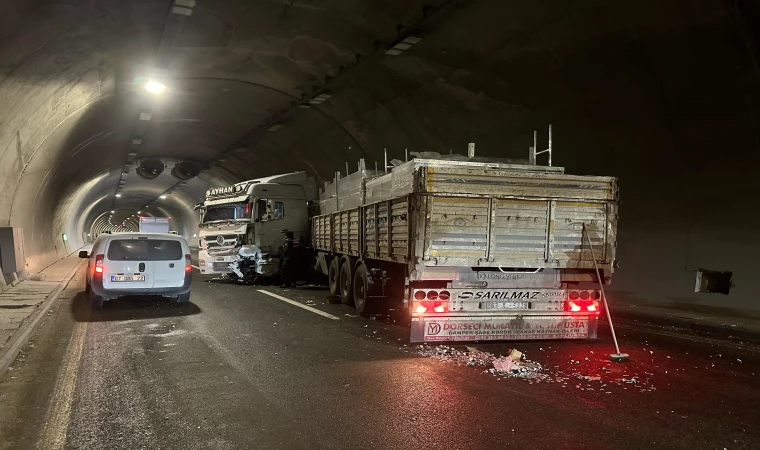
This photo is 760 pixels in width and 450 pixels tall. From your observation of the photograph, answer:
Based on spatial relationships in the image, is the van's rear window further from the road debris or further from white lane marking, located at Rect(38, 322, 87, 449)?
the road debris

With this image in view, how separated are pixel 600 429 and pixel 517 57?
7657 mm

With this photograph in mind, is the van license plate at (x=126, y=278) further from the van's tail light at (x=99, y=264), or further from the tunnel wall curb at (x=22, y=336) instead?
the tunnel wall curb at (x=22, y=336)

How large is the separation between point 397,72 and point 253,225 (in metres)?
6.51

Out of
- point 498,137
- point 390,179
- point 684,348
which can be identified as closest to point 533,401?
point 684,348

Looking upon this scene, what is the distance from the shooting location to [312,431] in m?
4.55

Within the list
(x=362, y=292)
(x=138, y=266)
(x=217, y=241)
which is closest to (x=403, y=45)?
(x=362, y=292)

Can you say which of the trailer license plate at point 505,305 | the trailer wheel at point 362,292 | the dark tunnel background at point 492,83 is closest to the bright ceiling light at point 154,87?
the dark tunnel background at point 492,83

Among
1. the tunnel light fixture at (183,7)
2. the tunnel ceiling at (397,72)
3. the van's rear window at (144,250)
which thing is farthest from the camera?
the van's rear window at (144,250)

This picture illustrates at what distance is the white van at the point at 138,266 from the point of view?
1059cm

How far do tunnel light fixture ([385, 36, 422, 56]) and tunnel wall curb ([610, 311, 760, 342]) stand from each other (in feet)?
22.3

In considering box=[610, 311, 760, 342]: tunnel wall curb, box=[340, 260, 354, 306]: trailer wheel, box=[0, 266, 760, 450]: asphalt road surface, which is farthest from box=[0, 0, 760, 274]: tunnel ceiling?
box=[340, 260, 354, 306]: trailer wheel

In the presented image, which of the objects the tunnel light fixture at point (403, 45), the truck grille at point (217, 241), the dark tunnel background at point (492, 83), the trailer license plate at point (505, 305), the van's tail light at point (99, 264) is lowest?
the trailer license plate at point (505, 305)

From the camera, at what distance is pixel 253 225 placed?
54.1ft

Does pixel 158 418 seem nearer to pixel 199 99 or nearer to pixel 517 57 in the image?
pixel 517 57
